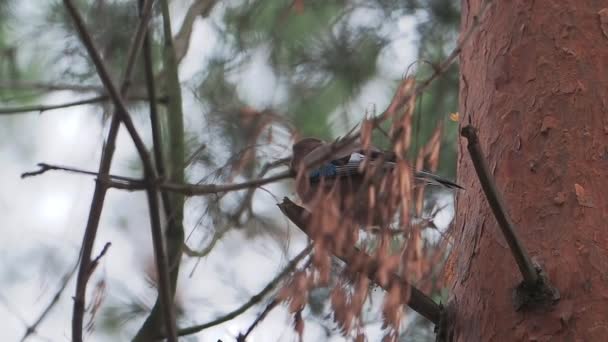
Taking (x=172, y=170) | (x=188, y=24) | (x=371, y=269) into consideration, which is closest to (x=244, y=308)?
(x=172, y=170)

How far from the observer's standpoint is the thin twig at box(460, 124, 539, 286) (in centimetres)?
178

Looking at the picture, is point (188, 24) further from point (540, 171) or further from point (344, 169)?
point (540, 171)

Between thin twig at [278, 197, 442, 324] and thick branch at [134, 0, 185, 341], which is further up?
thick branch at [134, 0, 185, 341]

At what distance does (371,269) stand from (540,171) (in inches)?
26.0

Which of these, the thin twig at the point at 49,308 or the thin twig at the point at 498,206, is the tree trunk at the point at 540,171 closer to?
the thin twig at the point at 498,206

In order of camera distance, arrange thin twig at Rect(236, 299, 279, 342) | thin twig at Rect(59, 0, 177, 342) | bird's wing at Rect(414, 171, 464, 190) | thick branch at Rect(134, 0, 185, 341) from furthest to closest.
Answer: bird's wing at Rect(414, 171, 464, 190)
thick branch at Rect(134, 0, 185, 341)
thin twig at Rect(236, 299, 279, 342)
thin twig at Rect(59, 0, 177, 342)

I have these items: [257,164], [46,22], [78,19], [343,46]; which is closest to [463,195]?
[257,164]

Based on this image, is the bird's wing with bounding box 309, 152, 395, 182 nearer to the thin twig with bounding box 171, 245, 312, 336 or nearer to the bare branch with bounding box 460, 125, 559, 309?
the thin twig with bounding box 171, 245, 312, 336

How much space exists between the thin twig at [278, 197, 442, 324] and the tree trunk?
4.2 inches

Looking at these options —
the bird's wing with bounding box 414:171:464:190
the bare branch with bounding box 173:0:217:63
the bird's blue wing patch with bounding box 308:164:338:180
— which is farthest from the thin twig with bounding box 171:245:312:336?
the bare branch with bounding box 173:0:217:63

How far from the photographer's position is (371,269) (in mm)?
1806

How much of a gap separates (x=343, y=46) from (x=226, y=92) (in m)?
0.79

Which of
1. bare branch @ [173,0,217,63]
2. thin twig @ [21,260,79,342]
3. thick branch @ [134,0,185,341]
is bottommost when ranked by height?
thin twig @ [21,260,79,342]

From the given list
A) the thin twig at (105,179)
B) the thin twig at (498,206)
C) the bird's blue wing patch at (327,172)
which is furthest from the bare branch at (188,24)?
the thin twig at (498,206)
